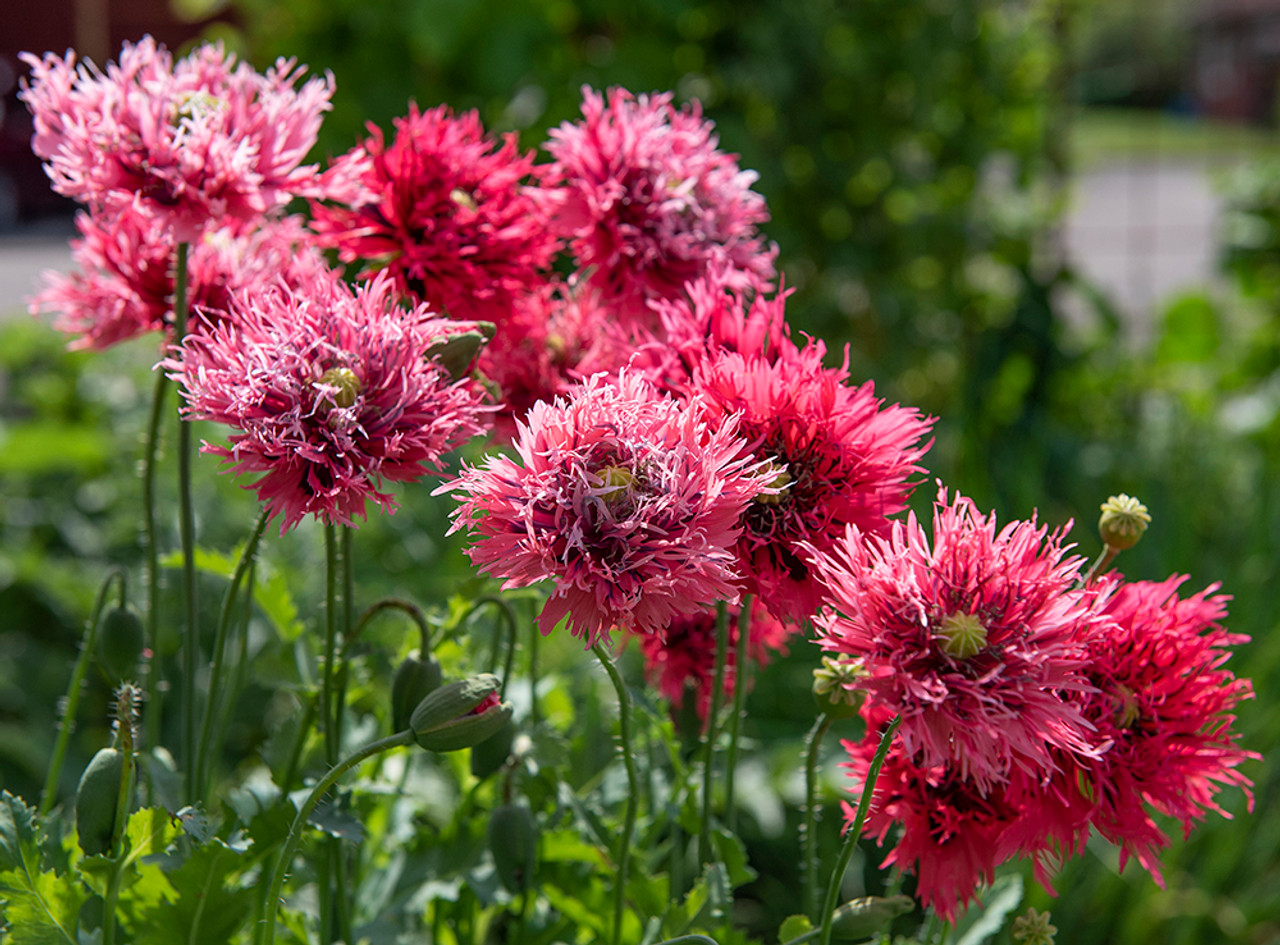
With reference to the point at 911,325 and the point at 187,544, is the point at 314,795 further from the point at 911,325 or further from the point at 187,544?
the point at 911,325

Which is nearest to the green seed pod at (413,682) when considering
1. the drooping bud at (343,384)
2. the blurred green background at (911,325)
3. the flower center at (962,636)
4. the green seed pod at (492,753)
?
the green seed pod at (492,753)

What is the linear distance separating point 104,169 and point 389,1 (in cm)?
153

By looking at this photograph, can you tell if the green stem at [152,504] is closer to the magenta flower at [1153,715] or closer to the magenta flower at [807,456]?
the magenta flower at [807,456]

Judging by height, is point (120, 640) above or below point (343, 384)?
below

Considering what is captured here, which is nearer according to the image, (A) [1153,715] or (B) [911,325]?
(A) [1153,715]

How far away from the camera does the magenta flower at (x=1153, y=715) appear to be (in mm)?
517

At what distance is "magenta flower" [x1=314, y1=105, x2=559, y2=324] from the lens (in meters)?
0.64

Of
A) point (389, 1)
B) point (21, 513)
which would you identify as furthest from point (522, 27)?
point (21, 513)

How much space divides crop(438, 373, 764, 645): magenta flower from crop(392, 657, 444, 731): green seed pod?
0.18m

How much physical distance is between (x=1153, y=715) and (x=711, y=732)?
217 millimetres

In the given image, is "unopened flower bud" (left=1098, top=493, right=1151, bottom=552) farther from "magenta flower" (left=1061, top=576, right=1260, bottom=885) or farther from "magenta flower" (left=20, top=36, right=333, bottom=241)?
"magenta flower" (left=20, top=36, right=333, bottom=241)

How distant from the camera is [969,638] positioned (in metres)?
0.44

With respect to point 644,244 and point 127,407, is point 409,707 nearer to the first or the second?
point 644,244

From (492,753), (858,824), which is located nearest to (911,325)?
(492,753)
